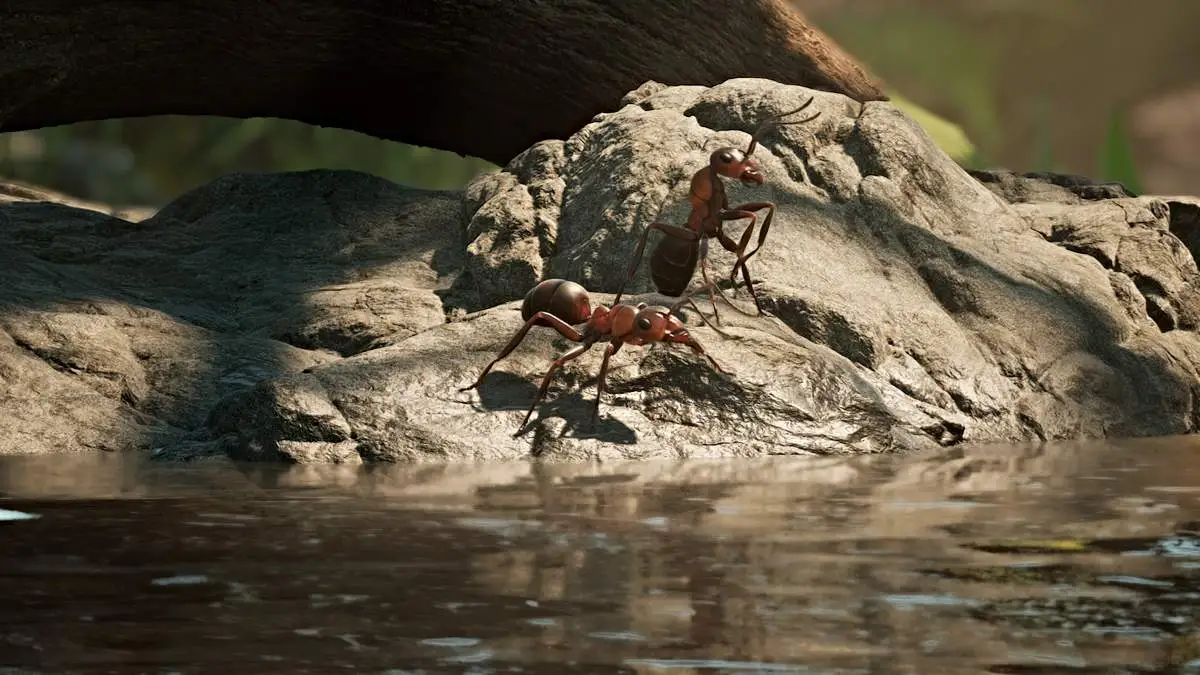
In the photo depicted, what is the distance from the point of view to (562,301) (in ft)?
18.9

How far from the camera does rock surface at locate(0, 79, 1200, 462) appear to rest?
18.2ft

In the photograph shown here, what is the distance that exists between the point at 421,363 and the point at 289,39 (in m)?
3.73

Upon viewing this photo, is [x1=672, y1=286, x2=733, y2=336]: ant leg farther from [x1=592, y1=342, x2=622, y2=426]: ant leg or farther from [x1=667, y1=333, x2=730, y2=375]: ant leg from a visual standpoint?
[x1=592, y1=342, x2=622, y2=426]: ant leg

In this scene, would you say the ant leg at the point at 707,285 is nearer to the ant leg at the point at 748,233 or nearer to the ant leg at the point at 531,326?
the ant leg at the point at 748,233

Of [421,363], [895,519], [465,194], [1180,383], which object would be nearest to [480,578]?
[895,519]

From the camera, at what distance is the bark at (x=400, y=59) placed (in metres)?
8.30

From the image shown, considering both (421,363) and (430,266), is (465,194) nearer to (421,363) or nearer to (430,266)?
(430,266)

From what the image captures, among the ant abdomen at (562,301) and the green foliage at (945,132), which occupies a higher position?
the green foliage at (945,132)

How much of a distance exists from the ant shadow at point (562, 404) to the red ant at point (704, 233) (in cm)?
68

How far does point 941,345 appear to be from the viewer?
643cm

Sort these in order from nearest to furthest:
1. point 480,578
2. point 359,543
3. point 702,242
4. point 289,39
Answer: point 480,578, point 359,543, point 702,242, point 289,39

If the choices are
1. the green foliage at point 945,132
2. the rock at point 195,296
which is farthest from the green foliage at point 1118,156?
the rock at point 195,296

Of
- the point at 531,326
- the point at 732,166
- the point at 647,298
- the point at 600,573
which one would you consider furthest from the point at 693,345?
the point at 600,573

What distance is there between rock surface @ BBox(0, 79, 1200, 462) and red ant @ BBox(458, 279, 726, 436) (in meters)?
0.12
